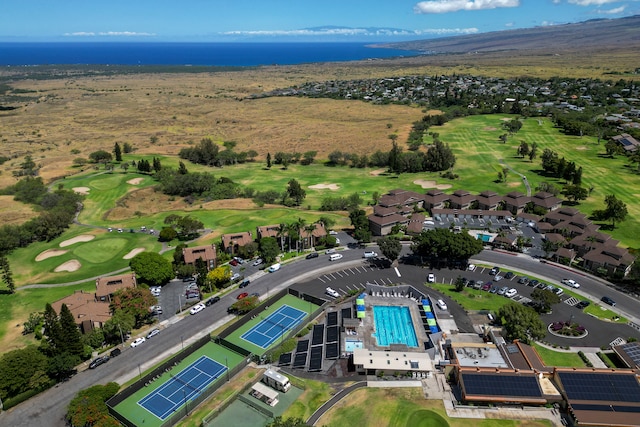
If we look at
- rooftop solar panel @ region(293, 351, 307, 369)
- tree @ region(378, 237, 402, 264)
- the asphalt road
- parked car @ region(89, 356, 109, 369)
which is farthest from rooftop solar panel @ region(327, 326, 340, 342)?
parked car @ region(89, 356, 109, 369)

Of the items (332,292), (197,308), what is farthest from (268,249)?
(197,308)

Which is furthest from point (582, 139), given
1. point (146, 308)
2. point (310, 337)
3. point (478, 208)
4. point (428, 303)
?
point (146, 308)

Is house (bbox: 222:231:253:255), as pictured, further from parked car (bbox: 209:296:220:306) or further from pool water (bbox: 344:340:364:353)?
pool water (bbox: 344:340:364:353)

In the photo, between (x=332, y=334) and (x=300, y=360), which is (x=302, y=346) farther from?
(x=332, y=334)

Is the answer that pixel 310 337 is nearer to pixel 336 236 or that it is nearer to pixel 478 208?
pixel 336 236

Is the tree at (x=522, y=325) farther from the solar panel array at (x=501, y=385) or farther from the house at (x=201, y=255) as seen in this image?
the house at (x=201, y=255)

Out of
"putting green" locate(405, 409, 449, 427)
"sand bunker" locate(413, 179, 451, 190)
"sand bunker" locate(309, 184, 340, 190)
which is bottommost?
"putting green" locate(405, 409, 449, 427)
